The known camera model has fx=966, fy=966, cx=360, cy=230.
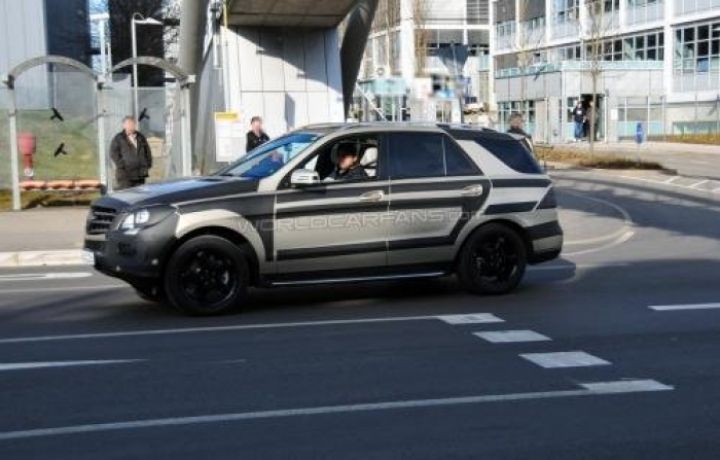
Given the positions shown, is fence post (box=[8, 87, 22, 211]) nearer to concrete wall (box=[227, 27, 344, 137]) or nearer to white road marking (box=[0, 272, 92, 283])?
white road marking (box=[0, 272, 92, 283])

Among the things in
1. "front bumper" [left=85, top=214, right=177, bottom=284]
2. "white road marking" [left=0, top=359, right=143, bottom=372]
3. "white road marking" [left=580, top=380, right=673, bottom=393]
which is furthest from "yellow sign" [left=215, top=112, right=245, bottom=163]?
"white road marking" [left=580, top=380, right=673, bottom=393]

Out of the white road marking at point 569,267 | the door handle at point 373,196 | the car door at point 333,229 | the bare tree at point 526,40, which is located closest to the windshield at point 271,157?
the car door at point 333,229

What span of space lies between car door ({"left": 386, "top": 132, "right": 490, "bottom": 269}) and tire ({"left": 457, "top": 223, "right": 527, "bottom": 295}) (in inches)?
9.4

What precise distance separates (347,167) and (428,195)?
2.89 ft

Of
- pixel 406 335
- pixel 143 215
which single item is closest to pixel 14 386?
pixel 143 215

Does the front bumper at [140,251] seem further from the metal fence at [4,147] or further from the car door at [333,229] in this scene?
the metal fence at [4,147]

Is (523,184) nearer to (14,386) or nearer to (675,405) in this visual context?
(675,405)

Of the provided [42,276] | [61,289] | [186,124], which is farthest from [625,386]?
[186,124]

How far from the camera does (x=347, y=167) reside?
9.91m

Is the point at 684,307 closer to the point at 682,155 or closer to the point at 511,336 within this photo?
the point at 511,336

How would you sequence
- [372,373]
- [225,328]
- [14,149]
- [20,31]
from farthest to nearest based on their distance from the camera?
[20,31] < [14,149] < [225,328] < [372,373]

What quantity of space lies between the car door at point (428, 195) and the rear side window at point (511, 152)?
35cm

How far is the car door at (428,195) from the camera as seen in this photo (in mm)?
9828

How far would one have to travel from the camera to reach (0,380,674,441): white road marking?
564 cm
